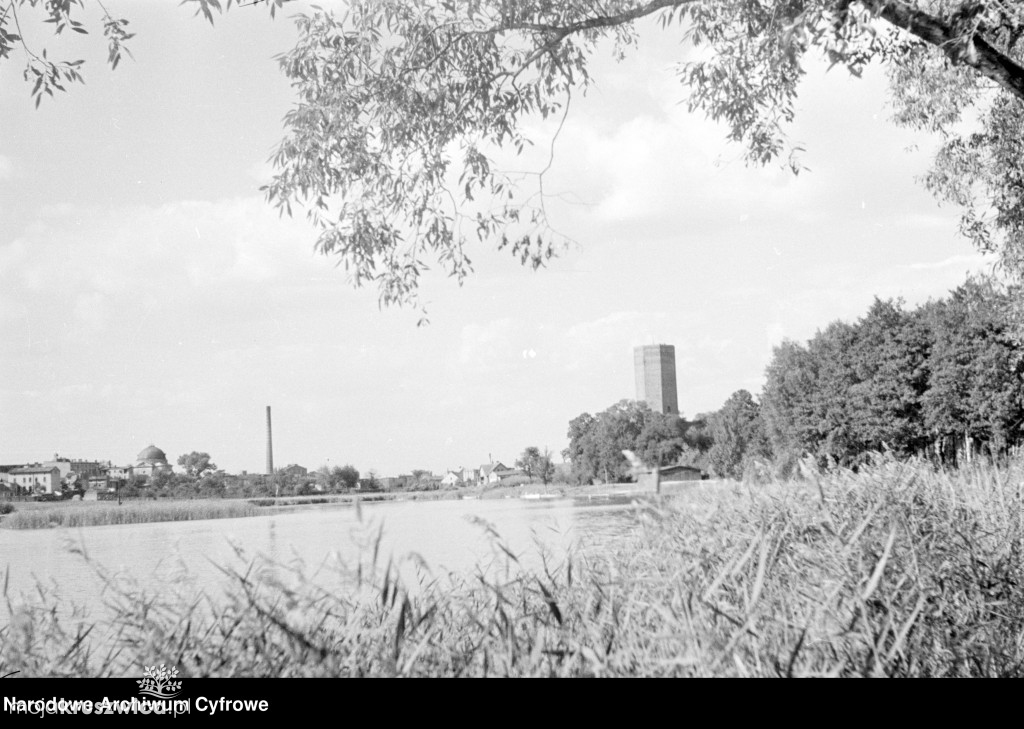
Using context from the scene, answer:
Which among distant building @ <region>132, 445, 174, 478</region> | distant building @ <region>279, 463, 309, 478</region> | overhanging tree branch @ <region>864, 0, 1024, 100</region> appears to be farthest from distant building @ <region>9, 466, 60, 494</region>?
overhanging tree branch @ <region>864, 0, 1024, 100</region>

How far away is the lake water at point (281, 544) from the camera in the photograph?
10.1ft

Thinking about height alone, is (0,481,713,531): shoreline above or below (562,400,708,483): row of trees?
below

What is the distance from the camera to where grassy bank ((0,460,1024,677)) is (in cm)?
288

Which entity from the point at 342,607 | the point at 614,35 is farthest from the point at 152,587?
the point at 614,35

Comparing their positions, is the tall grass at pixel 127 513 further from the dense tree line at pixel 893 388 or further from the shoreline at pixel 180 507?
the dense tree line at pixel 893 388

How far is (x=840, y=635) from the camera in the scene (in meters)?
3.23

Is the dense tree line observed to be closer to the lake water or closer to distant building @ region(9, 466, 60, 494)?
the lake water

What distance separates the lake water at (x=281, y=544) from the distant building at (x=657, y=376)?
1047 millimetres

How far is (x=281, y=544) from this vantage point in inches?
179

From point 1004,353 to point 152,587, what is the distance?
86.3 feet

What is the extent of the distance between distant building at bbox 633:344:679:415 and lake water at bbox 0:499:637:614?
105 cm

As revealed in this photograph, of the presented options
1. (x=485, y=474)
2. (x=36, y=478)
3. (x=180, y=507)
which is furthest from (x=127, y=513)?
(x=485, y=474)

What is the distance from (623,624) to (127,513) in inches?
148

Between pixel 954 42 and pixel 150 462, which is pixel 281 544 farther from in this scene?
pixel 954 42
